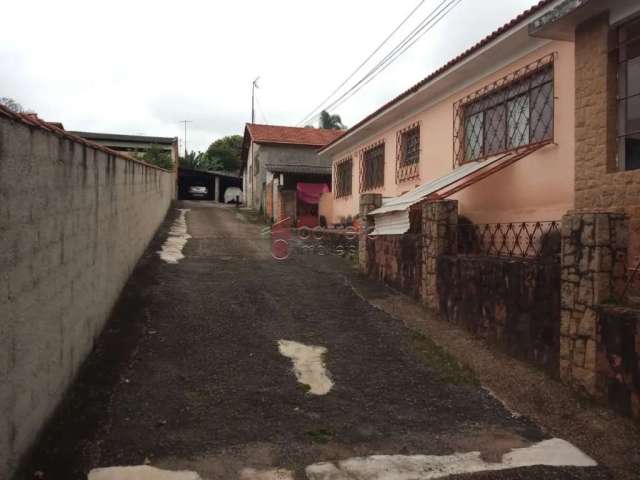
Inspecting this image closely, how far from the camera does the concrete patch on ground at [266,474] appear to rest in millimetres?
3434

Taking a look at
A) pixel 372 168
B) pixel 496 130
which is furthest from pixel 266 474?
pixel 372 168

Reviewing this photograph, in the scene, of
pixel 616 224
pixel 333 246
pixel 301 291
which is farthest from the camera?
pixel 333 246

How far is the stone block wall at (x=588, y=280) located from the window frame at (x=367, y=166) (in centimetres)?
846

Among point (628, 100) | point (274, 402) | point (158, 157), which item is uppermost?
point (158, 157)

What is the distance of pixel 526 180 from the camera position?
7.51 m

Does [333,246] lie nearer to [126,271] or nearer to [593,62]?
[126,271]

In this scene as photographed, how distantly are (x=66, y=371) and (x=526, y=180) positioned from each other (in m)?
6.43

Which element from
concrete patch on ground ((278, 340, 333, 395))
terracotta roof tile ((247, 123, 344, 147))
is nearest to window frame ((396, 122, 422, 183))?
concrete patch on ground ((278, 340, 333, 395))

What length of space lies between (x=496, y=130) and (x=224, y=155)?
138 ft

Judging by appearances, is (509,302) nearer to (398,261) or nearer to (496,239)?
(496,239)

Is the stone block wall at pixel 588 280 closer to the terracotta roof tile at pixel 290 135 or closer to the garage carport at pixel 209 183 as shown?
the terracotta roof tile at pixel 290 135

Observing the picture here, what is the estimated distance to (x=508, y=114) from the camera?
8070 mm

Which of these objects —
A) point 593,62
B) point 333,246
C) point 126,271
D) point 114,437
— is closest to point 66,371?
point 114,437
